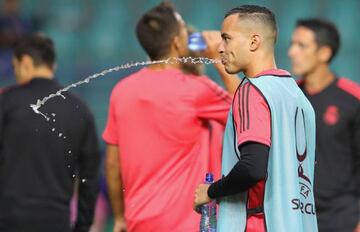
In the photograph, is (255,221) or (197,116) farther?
(197,116)

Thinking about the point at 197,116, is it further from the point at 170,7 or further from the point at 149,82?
the point at 170,7

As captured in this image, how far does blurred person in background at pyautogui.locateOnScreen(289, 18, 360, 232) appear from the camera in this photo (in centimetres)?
646

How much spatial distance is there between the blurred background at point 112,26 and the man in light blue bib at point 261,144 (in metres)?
8.38

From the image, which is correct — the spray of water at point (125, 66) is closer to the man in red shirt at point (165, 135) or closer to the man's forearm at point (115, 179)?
the man in red shirt at point (165, 135)

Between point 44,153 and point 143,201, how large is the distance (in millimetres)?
882

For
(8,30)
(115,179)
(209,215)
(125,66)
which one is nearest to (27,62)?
(115,179)

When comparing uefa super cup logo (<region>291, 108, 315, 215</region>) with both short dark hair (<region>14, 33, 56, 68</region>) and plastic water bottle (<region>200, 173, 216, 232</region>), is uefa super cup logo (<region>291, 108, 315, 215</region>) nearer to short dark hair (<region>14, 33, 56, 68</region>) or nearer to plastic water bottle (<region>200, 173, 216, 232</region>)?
plastic water bottle (<region>200, 173, 216, 232</region>)

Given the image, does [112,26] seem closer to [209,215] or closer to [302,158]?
[209,215]

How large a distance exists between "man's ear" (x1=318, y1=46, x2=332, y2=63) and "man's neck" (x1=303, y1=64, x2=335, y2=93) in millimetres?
69

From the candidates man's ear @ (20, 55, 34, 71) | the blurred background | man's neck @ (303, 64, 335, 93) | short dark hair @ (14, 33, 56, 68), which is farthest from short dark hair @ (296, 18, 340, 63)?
the blurred background

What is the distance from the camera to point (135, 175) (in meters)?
5.71

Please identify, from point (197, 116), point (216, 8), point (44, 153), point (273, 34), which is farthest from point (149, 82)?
point (216, 8)

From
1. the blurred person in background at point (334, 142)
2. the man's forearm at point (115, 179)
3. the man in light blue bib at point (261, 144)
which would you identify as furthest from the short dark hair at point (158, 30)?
the man in light blue bib at point (261, 144)

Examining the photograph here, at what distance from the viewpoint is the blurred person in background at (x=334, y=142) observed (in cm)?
646
